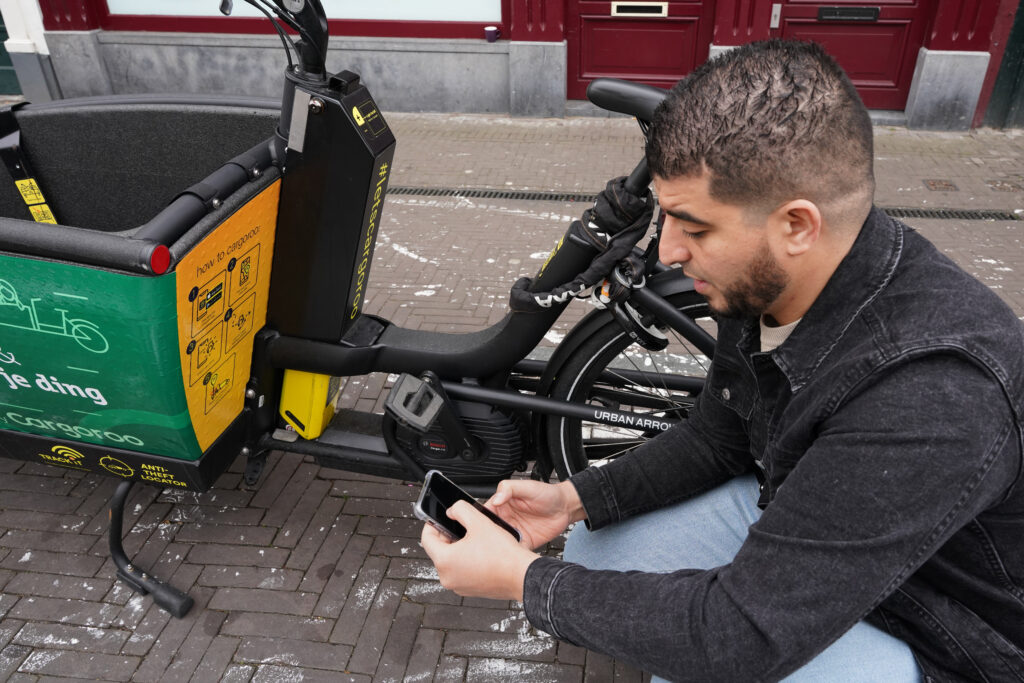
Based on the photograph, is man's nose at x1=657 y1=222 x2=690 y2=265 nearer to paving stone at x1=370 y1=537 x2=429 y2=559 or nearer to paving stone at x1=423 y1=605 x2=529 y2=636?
paving stone at x1=423 y1=605 x2=529 y2=636

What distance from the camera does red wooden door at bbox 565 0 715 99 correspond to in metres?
6.91

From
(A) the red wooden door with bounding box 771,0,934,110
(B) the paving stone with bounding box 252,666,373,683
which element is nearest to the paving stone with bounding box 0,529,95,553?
(B) the paving stone with bounding box 252,666,373,683

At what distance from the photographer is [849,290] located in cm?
126

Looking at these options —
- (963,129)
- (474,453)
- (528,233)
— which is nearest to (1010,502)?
(474,453)

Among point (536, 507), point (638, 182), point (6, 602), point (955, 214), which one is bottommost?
point (6, 602)

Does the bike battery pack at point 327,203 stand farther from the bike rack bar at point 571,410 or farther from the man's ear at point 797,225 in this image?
the man's ear at point 797,225

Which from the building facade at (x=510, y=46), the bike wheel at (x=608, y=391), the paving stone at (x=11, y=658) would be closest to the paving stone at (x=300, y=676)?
the paving stone at (x=11, y=658)

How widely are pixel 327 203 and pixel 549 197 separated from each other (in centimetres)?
357

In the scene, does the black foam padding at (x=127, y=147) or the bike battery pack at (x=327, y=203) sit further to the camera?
the black foam padding at (x=127, y=147)

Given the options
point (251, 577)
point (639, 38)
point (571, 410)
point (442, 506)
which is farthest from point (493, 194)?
point (442, 506)

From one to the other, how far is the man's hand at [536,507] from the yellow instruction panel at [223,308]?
98cm

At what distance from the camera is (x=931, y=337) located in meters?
1.12

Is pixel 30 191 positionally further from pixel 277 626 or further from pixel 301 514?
pixel 277 626

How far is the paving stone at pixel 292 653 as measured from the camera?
2230mm
